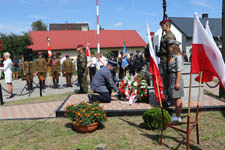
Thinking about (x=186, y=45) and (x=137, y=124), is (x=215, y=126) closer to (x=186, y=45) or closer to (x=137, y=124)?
(x=137, y=124)

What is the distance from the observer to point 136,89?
245 inches

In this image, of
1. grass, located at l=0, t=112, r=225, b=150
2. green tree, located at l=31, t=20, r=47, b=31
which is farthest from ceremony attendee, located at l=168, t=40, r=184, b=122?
green tree, located at l=31, t=20, r=47, b=31

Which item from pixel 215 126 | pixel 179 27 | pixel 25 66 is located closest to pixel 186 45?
pixel 179 27

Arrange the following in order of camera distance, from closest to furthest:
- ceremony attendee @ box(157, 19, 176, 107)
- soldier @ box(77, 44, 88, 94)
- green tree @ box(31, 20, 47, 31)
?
ceremony attendee @ box(157, 19, 176, 107) → soldier @ box(77, 44, 88, 94) → green tree @ box(31, 20, 47, 31)

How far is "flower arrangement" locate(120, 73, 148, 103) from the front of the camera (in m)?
6.18

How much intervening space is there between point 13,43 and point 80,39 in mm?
9476

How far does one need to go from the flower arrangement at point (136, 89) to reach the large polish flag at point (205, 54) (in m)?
3.07

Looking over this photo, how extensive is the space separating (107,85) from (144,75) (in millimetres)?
1401

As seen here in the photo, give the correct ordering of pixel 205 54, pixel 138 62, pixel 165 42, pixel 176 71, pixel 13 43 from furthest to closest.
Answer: pixel 13 43, pixel 138 62, pixel 165 42, pixel 176 71, pixel 205 54

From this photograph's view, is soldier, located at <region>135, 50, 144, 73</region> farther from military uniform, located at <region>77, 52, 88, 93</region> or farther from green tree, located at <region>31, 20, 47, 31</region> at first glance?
green tree, located at <region>31, 20, 47, 31</region>

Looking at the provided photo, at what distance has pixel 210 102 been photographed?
20.2 ft

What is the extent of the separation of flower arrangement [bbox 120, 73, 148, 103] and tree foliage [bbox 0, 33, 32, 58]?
24481mm

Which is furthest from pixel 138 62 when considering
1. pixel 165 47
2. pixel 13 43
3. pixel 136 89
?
pixel 13 43

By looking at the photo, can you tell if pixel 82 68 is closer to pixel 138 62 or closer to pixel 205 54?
pixel 138 62
